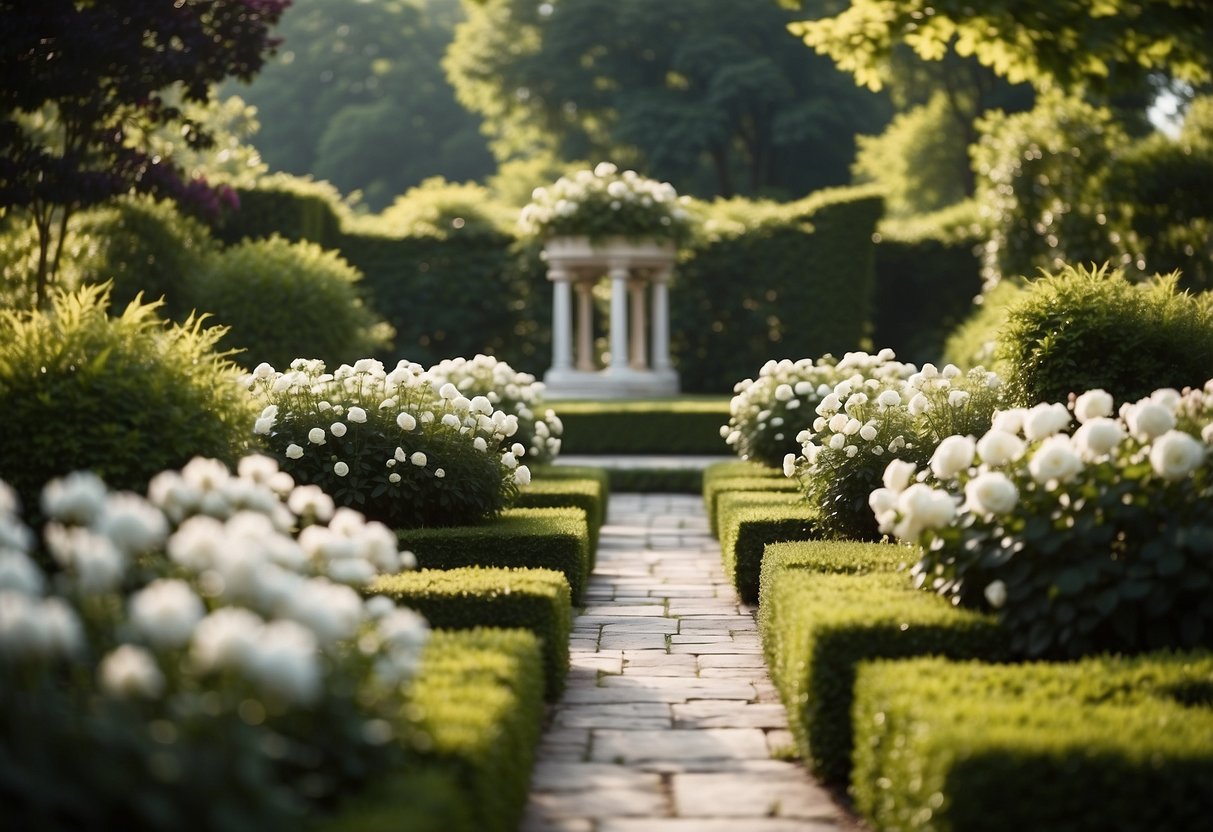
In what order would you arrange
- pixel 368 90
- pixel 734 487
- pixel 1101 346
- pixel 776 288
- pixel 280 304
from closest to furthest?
pixel 1101 346 → pixel 734 487 → pixel 280 304 → pixel 776 288 → pixel 368 90

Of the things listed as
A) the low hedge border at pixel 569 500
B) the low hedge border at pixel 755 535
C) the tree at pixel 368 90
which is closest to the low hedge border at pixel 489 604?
the low hedge border at pixel 755 535

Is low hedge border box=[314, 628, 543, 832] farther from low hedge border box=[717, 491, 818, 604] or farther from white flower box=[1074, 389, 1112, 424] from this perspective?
low hedge border box=[717, 491, 818, 604]

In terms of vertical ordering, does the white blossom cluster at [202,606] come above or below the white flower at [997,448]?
below

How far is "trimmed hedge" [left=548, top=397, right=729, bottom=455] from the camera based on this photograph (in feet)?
61.0

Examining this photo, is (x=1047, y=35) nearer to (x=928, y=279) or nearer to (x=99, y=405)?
(x=99, y=405)

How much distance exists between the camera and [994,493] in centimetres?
525

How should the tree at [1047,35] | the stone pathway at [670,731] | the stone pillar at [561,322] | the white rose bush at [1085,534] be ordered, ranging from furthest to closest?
the stone pillar at [561,322]
the tree at [1047,35]
the white rose bush at [1085,534]
the stone pathway at [670,731]

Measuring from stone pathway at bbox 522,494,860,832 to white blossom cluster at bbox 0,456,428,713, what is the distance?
Result: 1.13 meters

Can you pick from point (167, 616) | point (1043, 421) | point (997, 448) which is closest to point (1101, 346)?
point (1043, 421)

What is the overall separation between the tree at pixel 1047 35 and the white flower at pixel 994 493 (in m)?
2.59

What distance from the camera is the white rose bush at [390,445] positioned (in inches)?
327

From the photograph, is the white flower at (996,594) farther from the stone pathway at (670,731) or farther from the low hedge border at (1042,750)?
the stone pathway at (670,731)

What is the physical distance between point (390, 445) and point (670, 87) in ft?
97.8

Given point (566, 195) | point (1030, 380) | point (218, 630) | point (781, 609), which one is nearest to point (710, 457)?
point (566, 195)
